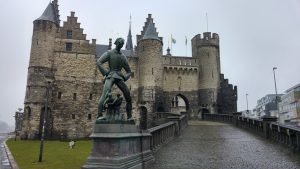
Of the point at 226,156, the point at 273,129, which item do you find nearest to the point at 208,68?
the point at 273,129

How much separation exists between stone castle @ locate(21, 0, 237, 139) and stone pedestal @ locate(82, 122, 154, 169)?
27.0 meters

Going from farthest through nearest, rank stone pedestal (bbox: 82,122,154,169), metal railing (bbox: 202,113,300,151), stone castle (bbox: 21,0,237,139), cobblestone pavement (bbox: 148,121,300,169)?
stone castle (bbox: 21,0,237,139) → metal railing (bbox: 202,113,300,151) → cobblestone pavement (bbox: 148,121,300,169) → stone pedestal (bbox: 82,122,154,169)

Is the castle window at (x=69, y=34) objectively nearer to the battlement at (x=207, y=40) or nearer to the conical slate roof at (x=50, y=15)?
the conical slate roof at (x=50, y=15)

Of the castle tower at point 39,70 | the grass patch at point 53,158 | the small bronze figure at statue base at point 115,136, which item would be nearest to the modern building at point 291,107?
the castle tower at point 39,70

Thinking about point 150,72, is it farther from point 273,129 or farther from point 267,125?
point 273,129

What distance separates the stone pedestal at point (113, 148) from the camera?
698 centimetres

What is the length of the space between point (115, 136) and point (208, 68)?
3889 cm

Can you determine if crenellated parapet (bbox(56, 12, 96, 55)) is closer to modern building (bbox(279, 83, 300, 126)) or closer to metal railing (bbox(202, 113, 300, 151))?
metal railing (bbox(202, 113, 300, 151))

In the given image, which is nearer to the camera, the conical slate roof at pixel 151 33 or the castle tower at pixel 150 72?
the castle tower at pixel 150 72

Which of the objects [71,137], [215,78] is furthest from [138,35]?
[71,137]

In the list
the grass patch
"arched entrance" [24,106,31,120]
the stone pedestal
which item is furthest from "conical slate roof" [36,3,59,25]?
the stone pedestal

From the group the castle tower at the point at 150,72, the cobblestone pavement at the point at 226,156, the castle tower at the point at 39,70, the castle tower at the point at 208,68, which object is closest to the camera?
the cobblestone pavement at the point at 226,156

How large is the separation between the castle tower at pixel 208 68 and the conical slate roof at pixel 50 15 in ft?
72.1

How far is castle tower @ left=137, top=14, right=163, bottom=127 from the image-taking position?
3894 cm
